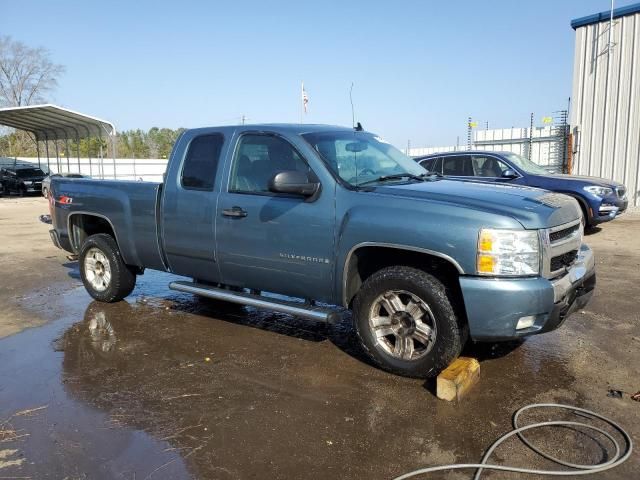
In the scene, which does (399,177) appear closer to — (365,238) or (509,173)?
(365,238)

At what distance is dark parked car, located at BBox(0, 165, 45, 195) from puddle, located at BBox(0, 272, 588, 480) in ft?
85.0

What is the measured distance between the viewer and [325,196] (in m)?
4.33

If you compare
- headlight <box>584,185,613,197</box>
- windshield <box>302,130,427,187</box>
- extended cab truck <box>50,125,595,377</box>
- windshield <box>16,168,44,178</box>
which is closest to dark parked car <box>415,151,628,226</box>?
headlight <box>584,185,613,197</box>

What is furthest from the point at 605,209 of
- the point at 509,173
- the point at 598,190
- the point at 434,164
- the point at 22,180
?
the point at 22,180

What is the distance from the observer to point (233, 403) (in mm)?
3826

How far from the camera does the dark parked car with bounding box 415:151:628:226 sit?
1047cm

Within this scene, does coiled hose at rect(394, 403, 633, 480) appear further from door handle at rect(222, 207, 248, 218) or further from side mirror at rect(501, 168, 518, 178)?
side mirror at rect(501, 168, 518, 178)

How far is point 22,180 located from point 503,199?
97.2 ft

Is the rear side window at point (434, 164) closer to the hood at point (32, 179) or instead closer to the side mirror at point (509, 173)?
the side mirror at point (509, 173)

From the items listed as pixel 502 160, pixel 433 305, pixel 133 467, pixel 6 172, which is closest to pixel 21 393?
pixel 133 467

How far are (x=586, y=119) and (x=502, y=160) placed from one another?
25.5ft

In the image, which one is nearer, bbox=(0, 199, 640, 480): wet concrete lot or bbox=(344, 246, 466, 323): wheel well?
bbox=(0, 199, 640, 480): wet concrete lot

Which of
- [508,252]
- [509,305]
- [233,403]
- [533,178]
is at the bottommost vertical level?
[233,403]

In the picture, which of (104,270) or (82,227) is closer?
(104,270)
